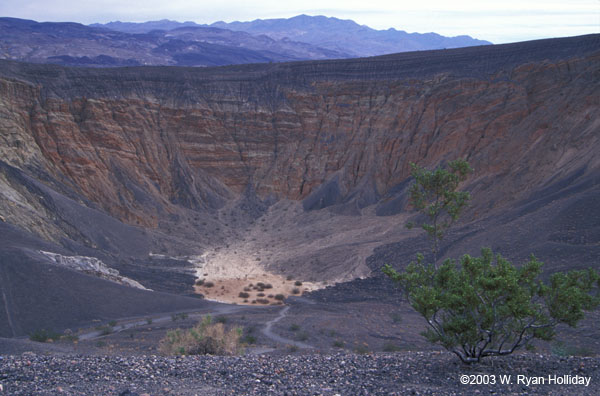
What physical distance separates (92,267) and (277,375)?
17.2 metres

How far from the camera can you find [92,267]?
81.7 ft

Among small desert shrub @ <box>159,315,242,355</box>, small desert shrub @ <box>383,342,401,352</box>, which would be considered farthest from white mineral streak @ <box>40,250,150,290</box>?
small desert shrub @ <box>383,342,401,352</box>

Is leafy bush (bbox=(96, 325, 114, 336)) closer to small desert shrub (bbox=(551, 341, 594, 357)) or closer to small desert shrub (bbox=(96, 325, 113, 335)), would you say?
small desert shrub (bbox=(96, 325, 113, 335))

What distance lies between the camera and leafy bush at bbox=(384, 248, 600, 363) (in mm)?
9577

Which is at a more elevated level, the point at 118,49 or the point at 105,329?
the point at 118,49

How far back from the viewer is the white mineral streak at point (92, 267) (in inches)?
931

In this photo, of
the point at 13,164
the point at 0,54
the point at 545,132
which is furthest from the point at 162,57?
the point at 545,132

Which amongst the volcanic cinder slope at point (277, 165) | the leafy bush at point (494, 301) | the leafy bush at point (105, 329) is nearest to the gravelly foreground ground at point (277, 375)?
the leafy bush at point (494, 301)

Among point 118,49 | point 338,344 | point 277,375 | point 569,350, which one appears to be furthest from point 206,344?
point 118,49

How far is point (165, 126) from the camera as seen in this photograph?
4156 cm

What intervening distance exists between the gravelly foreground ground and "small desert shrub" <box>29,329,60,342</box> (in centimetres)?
555

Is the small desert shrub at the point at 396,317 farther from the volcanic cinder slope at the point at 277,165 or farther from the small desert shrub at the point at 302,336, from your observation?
the volcanic cinder slope at the point at 277,165
